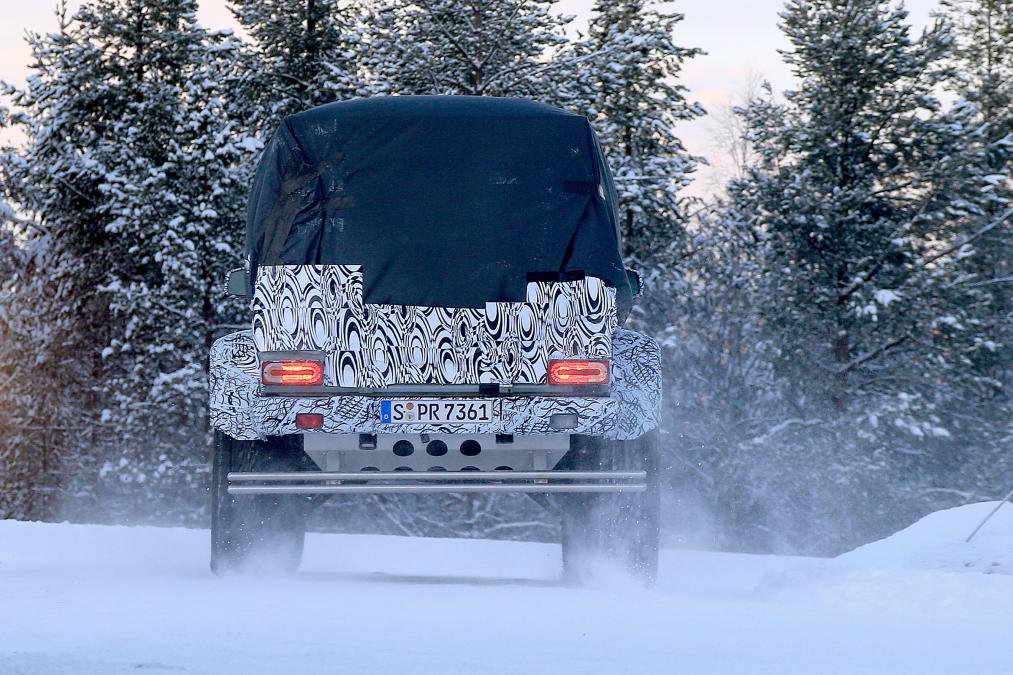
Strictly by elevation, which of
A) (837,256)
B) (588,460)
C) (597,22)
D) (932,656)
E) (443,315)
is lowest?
(932,656)

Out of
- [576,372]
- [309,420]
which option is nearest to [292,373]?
[309,420]

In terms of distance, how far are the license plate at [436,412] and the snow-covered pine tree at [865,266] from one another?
736 inches

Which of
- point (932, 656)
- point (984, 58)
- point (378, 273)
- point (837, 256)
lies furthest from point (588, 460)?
point (984, 58)

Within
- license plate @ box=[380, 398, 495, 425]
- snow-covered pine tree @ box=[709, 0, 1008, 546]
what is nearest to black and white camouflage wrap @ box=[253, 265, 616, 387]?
license plate @ box=[380, 398, 495, 425]

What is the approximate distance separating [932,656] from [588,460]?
2.71 meters

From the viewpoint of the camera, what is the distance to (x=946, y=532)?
8500 millimetres

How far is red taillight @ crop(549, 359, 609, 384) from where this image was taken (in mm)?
7184

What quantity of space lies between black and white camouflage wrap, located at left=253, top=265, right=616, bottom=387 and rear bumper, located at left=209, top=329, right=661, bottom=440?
136mm

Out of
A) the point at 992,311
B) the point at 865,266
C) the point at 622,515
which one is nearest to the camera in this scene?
the point at 622,515

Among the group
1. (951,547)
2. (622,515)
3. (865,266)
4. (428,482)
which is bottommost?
(951,547)

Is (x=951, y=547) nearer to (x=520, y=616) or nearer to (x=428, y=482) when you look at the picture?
(x=428, y=482)

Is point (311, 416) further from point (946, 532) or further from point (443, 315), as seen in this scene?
point (946, 532)

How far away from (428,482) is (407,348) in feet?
2.23

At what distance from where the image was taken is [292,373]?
23.5 feet
